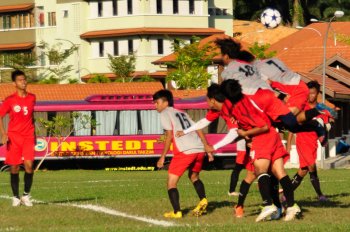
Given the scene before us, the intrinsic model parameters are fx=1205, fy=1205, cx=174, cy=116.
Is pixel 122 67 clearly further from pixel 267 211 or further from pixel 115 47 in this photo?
pixel 267 211

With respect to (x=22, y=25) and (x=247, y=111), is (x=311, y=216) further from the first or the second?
(x=22, y=25)

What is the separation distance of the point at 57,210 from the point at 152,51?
248 feet

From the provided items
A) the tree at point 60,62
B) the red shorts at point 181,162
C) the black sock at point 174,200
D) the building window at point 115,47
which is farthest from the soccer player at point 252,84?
the building window at point 115,47

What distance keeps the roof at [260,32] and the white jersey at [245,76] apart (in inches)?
3134

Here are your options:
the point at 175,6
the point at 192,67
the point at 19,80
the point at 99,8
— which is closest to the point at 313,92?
the point at 19,80

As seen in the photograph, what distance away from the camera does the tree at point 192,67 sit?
6781cm

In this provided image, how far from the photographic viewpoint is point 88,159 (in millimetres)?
51125

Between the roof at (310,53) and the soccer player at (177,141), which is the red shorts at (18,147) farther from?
the roof at (310,53)

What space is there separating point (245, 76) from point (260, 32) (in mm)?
80871

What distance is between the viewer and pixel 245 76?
15453 mm

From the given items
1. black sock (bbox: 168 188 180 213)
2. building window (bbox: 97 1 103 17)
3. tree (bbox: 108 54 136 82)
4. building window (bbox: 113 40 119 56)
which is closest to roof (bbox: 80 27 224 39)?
building window (bbox: 113 40 119 56)

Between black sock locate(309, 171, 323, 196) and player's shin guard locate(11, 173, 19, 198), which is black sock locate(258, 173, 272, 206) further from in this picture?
player's shin guard locate(11, 173, 19, 198)

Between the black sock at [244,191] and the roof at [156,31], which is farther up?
the roof at [156,31]

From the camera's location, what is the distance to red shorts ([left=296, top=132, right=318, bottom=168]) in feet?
63.1
